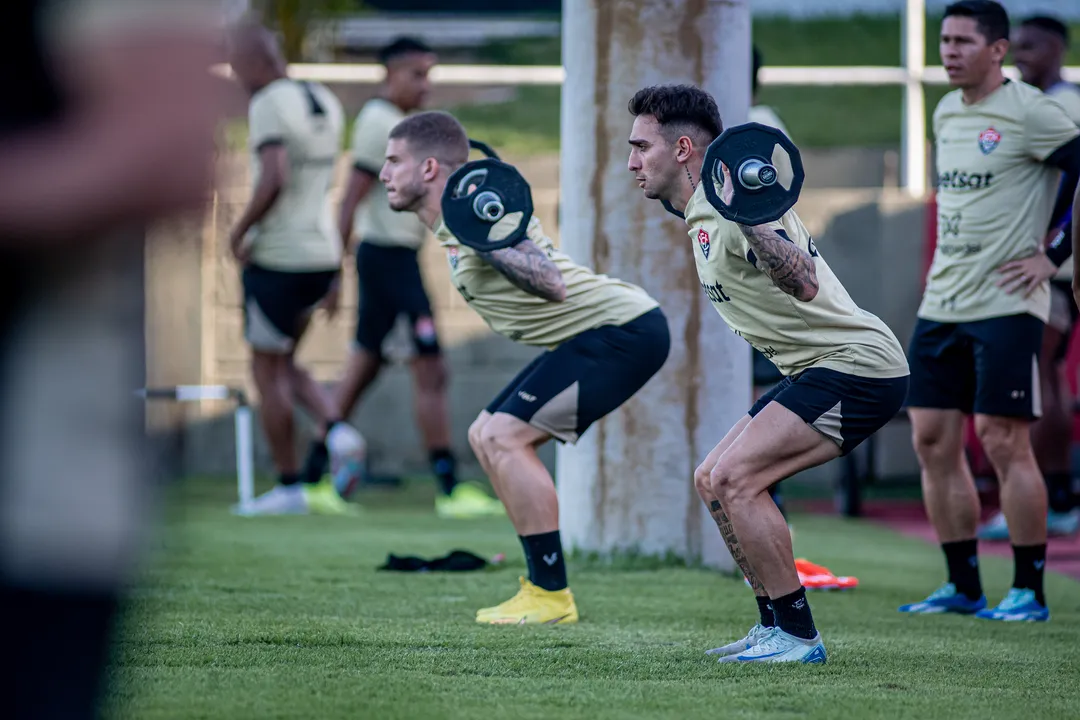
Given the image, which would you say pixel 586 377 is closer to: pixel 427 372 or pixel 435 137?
pixel 435 137

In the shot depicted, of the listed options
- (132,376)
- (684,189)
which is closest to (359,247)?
(684,189)

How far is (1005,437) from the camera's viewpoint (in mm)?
5348

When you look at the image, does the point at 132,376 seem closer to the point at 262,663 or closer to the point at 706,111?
the point at 262,663

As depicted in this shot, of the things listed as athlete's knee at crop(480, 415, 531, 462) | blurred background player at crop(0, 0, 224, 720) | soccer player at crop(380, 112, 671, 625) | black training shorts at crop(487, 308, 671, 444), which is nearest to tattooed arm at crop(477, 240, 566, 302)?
soccer player at crop(380, 112, 671, 625)

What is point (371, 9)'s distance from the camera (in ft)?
49.9

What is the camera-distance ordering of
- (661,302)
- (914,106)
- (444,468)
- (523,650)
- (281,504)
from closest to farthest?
(523,650)
(661,302)
(281,504)
(444,468)
(914,106)

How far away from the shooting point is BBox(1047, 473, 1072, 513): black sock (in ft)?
25.2

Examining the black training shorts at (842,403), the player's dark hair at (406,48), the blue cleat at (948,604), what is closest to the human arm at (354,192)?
the player's dark hair at (406,48)

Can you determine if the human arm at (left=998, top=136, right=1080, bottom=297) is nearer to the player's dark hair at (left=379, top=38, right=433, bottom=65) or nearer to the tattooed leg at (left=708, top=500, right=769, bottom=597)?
the tattooed leg at (left=708, top=500, right=769, bottom=597)

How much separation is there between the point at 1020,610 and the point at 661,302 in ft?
6.40

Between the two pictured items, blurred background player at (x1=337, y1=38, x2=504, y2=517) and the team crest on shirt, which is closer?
the team crest on shirt

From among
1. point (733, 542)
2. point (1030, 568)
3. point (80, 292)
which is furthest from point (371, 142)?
point (80, 292)

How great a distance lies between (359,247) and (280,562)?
3.04 metres

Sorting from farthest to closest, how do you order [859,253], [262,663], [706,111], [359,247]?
[859,253] → [359,247] → [706,111] → [262,663]
